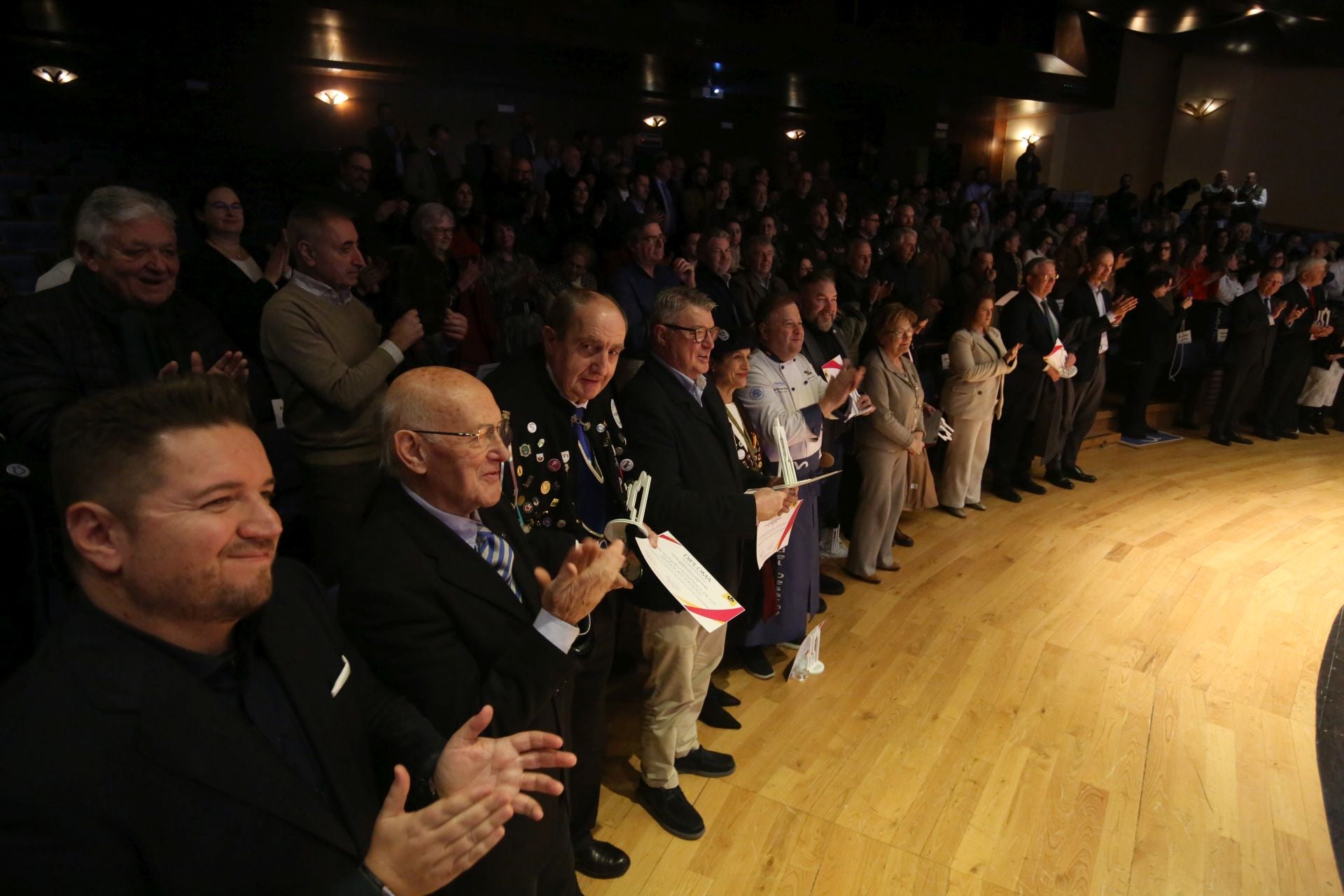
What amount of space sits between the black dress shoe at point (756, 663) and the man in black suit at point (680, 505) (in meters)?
0.74

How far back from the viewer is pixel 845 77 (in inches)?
386

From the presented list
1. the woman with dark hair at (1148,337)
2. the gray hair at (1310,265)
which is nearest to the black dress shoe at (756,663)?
the woman with dark hair at (1148,337)

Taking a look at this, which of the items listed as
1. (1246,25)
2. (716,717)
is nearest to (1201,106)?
(1246,25)

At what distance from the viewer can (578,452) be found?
2039mm

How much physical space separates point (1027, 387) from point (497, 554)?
14.1ft

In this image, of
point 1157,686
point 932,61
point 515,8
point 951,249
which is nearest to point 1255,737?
point 1157,686

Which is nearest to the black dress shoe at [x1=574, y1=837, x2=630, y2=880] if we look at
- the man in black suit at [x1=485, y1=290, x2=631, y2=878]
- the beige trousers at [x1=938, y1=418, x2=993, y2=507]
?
the man in black suit at [x1=485, y1=290, x2=631, y2=878]

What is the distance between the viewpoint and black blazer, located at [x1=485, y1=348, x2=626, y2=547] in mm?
1952

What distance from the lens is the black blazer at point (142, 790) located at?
803 millimetres

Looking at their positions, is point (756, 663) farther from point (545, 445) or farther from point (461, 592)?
point (461, 592)

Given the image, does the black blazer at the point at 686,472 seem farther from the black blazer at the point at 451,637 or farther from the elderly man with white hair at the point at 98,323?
the elderly man with white hair at the point at 98,323

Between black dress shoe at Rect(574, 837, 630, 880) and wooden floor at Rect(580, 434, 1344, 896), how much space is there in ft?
0.11

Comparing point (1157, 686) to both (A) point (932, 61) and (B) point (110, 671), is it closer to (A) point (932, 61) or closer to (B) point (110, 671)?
(B) point (110, 671)

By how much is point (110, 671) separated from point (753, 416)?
2260 millimetres
